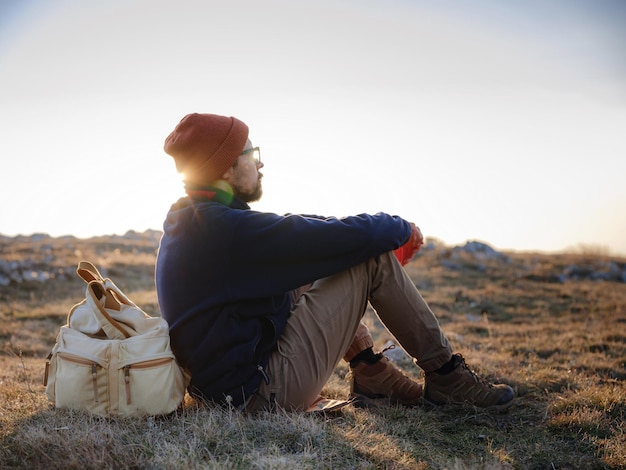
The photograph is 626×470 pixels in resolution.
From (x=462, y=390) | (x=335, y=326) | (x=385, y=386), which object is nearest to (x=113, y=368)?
(x=335, y=326)

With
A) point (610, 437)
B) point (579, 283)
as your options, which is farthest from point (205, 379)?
point (579, 283)

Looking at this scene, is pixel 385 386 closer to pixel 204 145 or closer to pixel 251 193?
pixel 251 193

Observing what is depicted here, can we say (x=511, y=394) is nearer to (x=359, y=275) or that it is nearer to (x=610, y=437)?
(x=610, y=437)

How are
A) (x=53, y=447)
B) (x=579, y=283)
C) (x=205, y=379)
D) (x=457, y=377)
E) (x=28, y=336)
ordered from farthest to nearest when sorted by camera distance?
(x=579, y=283)
(x=28, y=336)
(x=457, y=377)
(x=205, y=379)
(x=53, y=447)

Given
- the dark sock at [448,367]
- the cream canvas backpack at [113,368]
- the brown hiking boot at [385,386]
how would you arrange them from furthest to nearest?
the brown hiking boot at [385,386], the dark sock at [448,367], the cream canvas backpack at [113,368]

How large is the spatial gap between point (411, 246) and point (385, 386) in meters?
1.26

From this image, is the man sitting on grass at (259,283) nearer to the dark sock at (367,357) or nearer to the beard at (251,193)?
the beard at (251,193)

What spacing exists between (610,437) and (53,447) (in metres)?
3.68

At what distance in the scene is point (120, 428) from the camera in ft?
10.8

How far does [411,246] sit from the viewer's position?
407cm

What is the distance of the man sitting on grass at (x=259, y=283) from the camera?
11.4 feet

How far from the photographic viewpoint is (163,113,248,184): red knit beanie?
3744 millimetres

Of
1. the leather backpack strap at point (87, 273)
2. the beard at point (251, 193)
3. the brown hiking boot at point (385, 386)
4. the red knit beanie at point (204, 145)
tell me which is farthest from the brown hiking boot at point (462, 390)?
the leather backpack strap at point (87, 273)

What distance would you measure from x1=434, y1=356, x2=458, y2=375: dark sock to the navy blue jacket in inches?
45.1
